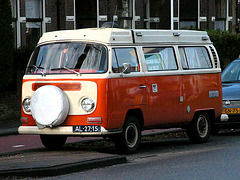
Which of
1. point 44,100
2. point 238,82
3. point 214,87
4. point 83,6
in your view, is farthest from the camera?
point 83,6

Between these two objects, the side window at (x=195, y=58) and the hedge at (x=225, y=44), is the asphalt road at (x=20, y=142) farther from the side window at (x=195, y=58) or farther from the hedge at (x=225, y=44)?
the hedge at (x=225, y=44)

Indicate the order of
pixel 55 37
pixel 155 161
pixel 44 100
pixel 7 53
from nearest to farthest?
pixel 155 161 < pixel 44 100 < pixel 55 37 < pixel 7 53

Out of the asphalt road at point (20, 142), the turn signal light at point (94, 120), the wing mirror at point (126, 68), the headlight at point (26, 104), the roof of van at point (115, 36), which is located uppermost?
the roof of van at point (115, 36)

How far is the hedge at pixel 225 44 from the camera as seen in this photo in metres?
30.7

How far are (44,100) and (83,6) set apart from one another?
24904mm

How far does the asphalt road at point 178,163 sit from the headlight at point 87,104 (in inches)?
47.0

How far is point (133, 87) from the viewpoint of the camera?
12461 mm

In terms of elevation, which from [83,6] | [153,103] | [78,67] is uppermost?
[83,6]

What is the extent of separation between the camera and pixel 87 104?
11789mm

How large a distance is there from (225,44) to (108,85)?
20.4 metres

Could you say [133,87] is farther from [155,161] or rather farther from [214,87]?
[214,87]

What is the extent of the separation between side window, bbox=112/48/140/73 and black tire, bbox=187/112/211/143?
2.46 m

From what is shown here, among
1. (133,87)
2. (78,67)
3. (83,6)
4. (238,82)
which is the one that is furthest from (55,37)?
(83,6)

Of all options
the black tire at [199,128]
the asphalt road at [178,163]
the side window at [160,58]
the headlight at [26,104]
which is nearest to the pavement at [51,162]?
the asphalt road at [178,163]
